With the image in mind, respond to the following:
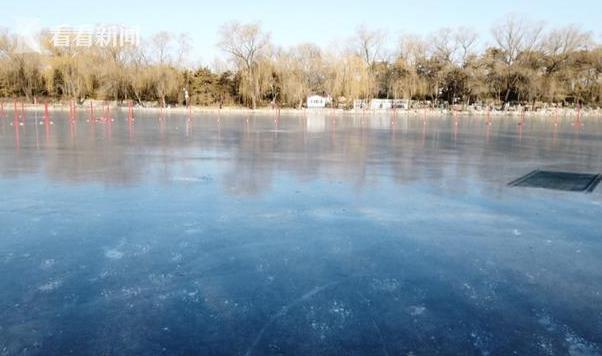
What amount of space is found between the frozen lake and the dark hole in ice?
449 mm

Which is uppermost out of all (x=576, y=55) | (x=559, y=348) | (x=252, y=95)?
(x=576, y=55)

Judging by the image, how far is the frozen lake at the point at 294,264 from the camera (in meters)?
3.28

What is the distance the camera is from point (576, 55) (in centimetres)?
5978

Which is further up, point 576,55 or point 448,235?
point 576,55

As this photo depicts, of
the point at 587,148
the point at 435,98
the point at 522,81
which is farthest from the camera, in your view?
the point at 435,98

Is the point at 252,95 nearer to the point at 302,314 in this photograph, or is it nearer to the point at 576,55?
the point at 576,55

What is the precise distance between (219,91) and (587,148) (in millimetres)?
44787

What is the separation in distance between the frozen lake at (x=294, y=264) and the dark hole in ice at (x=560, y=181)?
449 mm

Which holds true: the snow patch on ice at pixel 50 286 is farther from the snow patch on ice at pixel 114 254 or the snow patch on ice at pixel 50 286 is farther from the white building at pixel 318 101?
the white building at pixel 318 101

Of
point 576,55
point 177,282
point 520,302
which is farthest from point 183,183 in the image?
point 576,55

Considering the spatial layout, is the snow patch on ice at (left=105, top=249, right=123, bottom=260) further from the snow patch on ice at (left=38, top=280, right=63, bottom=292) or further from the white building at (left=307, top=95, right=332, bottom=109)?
the white building at (left=307, top=95, right=332, bottom=109)

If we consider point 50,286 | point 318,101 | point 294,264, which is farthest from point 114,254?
point 318,101

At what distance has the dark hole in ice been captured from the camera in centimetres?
866

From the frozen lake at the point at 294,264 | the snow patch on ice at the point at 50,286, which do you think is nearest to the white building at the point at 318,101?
the frozen lake at the point at 294,264
